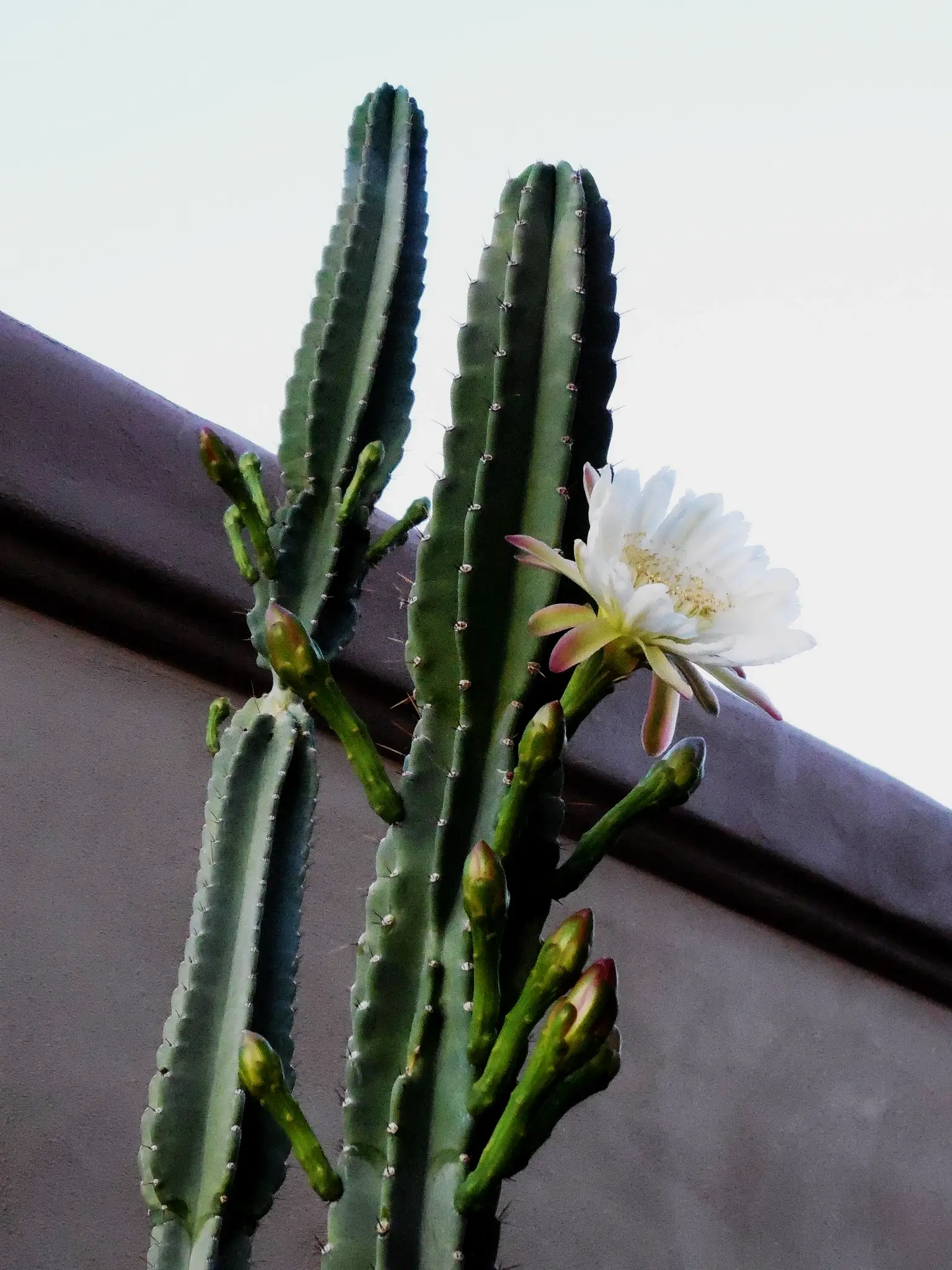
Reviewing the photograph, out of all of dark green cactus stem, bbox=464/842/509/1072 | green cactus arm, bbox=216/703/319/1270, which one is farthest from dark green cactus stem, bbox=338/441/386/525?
dark green cactus stem, bbox=464/842/509/1072

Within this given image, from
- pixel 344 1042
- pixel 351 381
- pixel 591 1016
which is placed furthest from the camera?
pixel 344 1042

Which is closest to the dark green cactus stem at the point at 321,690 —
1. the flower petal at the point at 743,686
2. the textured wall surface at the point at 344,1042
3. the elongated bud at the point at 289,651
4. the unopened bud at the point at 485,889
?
the elongated bud at the point at 289,651

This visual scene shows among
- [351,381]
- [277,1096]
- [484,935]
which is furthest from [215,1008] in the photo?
[351,381]

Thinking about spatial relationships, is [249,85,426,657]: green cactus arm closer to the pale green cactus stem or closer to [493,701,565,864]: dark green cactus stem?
[493,701,565,864]: dark green cactus stem

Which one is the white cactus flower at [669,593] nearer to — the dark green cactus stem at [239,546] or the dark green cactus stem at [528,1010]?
the dark green cactus stem at [528,1010]

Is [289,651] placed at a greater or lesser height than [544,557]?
lesser

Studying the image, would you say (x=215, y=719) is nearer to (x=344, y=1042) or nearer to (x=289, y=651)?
(x=289, y=651)

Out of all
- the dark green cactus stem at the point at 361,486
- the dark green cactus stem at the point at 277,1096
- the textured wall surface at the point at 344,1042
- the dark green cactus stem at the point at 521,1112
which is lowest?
the textured wall surface at the point at 344,1042

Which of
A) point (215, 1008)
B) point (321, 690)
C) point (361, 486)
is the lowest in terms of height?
point (215, 1008)
